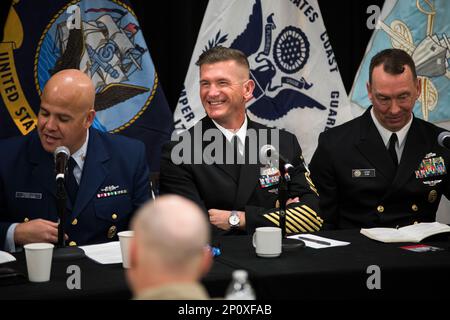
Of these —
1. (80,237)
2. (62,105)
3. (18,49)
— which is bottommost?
(80,237)

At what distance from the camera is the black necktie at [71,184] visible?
3057 mm

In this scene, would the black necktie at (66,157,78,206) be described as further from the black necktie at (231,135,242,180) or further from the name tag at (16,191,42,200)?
the black necktie at (231,135,242,180)

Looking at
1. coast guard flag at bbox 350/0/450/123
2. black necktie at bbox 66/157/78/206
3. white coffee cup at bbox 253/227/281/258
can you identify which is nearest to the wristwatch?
white coffee cup at bbox 253/227/281/258

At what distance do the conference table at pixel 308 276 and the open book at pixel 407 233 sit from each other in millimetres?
176

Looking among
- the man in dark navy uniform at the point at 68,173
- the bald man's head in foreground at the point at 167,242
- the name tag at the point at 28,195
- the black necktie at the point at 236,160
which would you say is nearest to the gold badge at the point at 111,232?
the man in dark navy uniform at the point at 68,173

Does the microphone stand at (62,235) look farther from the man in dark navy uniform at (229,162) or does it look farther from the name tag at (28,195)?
the man in dark navy uniform at (229,162)

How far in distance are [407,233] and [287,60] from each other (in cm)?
185

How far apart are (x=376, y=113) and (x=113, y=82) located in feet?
4.86

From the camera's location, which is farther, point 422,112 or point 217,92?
point 422,112

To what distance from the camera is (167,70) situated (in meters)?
4.24

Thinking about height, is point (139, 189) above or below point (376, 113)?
below

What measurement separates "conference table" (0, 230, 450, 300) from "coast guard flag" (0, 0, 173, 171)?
59.4 inches

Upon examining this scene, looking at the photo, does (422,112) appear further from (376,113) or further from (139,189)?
(139,189)

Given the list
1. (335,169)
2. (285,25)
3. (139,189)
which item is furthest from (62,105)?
(285,25)
